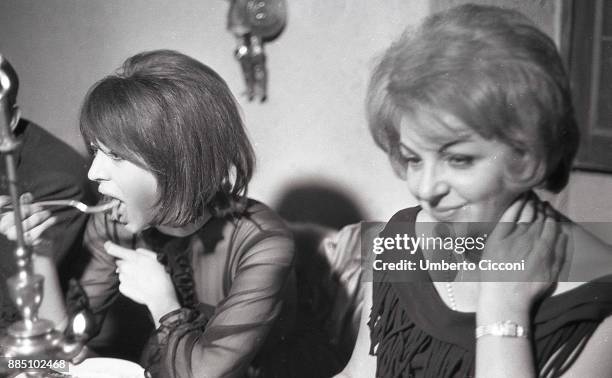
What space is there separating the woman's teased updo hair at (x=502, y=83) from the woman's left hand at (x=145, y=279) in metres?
0.39

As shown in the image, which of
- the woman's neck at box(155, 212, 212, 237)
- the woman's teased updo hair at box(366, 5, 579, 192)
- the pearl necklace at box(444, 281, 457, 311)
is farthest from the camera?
the woman's neck at box(155, 212, 212, 237)

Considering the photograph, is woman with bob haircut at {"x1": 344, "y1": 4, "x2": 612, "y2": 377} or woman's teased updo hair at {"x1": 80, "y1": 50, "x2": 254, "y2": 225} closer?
woman with bob haircut at {"x1": 344, "y1": 4, "x2": 612, "y2": 377}

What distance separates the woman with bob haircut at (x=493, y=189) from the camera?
0.63 metres

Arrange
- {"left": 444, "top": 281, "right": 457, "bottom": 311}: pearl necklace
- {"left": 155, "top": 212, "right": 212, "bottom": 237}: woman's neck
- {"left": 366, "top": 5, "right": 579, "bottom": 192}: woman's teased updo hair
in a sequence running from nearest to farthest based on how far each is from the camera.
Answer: {"left": 366, "top": 5, "right": 579, "bottom": 192}: woman's teased updo hair → {"left": 444, "top": 281, "right": 457, "bottom": 311}: pearl necklace → {"left": 155, "top": 212, "right": 212, "bottom": 237}: woman's neck

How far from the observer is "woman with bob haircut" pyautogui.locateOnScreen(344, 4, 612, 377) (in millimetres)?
630

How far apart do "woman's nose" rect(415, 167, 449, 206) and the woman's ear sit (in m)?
0.06

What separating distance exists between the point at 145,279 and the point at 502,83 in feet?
1.61

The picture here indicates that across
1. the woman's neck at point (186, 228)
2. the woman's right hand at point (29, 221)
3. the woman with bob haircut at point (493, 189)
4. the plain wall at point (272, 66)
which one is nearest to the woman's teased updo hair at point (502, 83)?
the woman with bob haircut at point (493, 189)

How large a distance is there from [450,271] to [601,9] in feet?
1.02

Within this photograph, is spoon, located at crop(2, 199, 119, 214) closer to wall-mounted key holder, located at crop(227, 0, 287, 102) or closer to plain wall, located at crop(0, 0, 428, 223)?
plain wall, located at crop(0, 0, 428, 223)

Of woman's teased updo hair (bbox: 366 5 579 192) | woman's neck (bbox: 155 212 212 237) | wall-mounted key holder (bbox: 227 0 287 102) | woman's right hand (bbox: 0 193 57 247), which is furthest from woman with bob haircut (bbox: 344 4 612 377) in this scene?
woman's right hand (bbox: 0 193 57 247)

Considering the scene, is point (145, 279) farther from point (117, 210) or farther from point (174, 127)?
point (174, 127)

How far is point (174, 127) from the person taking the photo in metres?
0.81

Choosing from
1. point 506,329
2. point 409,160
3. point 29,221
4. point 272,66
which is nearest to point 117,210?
point 29,221
